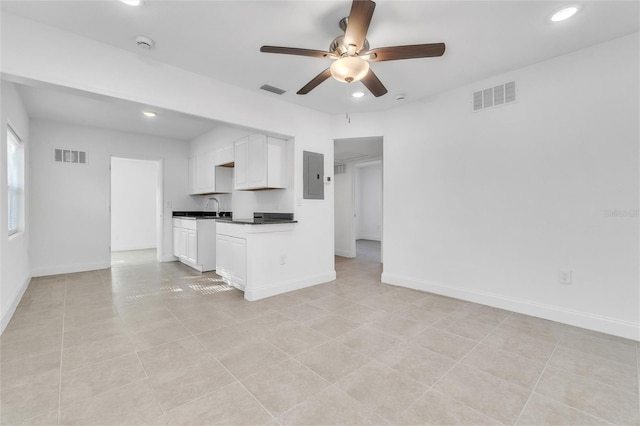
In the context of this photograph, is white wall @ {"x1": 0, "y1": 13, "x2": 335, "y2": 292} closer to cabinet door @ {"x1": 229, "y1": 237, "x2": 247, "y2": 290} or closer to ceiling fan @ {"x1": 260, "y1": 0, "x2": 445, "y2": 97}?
cabinet door @ {"x1": 229, "y1": 237, "x2": 247, "y2": 290}

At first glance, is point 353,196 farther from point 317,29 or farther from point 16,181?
point 16,181

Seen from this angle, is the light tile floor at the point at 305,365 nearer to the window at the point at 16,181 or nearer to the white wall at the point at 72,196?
the window at the point at 16,181

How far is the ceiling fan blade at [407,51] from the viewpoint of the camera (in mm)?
1937

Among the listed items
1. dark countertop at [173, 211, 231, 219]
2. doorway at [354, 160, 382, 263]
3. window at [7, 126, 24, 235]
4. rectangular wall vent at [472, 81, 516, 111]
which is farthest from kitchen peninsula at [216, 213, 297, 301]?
doorway at [354, 160, 382, 263]

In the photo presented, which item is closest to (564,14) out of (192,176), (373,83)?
(373,83)

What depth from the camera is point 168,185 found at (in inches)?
242

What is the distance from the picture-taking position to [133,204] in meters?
7.94

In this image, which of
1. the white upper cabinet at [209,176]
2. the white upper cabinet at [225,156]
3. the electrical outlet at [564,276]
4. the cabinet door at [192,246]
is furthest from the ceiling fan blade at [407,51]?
the cabinet door at [192,246]

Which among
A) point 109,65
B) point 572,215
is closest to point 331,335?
point 572,215

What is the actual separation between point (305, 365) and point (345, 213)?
493cm

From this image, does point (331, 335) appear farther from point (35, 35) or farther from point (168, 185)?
point (168, 185)

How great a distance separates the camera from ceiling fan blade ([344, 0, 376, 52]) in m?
1.60

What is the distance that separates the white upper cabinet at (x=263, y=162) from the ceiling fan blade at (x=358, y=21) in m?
2.21

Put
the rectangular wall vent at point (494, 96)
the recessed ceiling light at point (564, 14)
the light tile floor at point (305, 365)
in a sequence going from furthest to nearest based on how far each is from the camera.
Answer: the rectangular wall vent at point (494, 96) → the recessed ceiling light at point (564, 14) → the light tile floor at point (305, 365)
